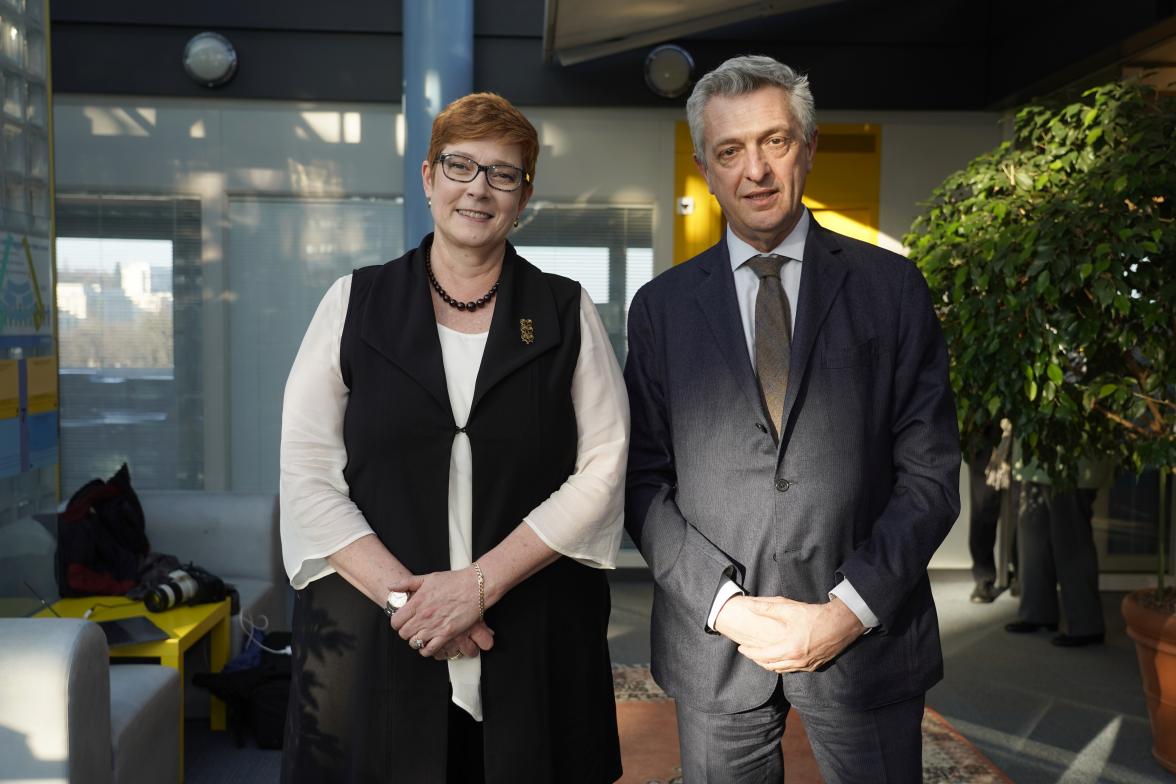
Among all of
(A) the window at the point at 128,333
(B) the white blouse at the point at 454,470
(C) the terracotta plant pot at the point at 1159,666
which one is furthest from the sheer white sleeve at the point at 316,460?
(A) the window at the point at 128,333

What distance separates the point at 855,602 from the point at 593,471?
49 centimetres

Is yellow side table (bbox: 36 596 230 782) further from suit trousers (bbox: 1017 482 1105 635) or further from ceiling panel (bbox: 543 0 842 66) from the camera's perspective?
suit trousers (bbox: 1017 482 1105 635)

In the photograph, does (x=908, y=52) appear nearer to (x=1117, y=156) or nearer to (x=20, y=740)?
(x=1117, y=156)

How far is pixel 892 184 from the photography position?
23.0 ft

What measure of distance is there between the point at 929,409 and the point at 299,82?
580 cm

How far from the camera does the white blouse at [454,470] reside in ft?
6.06

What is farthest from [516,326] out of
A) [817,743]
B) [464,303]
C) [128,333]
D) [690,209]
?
[128,333]

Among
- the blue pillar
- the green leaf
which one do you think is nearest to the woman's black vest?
the green leaf

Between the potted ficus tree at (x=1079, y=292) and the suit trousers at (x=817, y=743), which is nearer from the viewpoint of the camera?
the suit trousers at (x=817, y=743)

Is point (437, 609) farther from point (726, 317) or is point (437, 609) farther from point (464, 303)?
point (726, 317)

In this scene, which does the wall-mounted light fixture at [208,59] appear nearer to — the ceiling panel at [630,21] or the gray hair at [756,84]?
the ceiling panel at [630,21]

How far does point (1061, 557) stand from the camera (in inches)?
210

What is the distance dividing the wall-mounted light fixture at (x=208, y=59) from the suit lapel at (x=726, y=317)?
5502 millimetres

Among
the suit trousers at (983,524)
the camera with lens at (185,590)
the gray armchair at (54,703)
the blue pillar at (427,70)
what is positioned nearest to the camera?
the gray armchair at (54,703)
